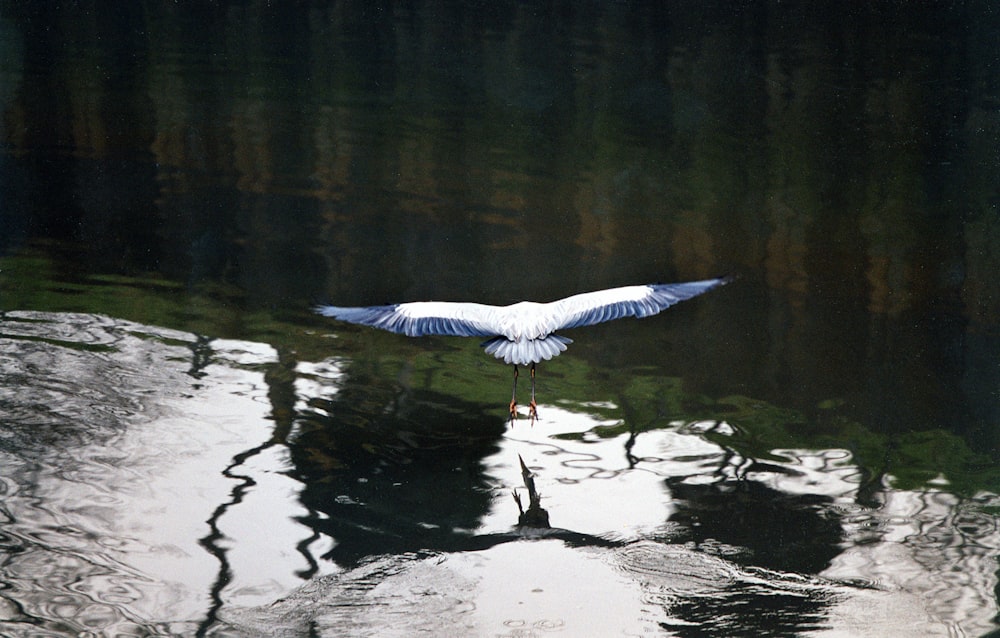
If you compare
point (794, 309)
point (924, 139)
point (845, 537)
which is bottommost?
point (845, 537)

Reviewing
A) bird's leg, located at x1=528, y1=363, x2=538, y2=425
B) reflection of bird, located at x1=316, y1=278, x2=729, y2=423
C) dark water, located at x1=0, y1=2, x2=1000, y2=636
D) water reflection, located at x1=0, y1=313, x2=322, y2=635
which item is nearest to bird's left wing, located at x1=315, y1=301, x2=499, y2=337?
reflection of bird, located at x1=316, y1=278, x2=729, y2=423

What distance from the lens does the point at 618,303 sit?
691 cm

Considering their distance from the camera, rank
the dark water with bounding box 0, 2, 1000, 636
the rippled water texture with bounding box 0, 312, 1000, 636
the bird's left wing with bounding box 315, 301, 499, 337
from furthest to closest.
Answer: the bird's left wing with bounding box 315, 301, 499, 337, the dark water with bounding box 0, 2, 1000, 636, the rippled water texture with bounding box 0, 312, 1000, 636

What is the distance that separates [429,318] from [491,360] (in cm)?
129

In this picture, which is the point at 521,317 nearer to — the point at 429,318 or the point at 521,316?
the point at 521,316

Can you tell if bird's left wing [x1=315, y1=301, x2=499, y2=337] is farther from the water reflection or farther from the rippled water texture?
the water reflection

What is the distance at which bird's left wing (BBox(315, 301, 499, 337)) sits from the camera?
21.6 ft

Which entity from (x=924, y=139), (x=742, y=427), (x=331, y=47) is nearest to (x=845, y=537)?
(x=742, y=427)

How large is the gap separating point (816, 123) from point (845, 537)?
33.3 feet

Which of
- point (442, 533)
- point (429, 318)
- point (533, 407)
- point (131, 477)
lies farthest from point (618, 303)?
point (131, 477)

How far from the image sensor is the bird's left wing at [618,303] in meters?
6.66

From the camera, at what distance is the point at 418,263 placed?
10.1 meters

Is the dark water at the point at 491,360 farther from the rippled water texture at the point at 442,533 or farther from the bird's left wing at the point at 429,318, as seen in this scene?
the bird's left wing at the point at 429,318

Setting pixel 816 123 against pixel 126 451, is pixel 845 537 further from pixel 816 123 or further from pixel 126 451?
pixel 816 123
